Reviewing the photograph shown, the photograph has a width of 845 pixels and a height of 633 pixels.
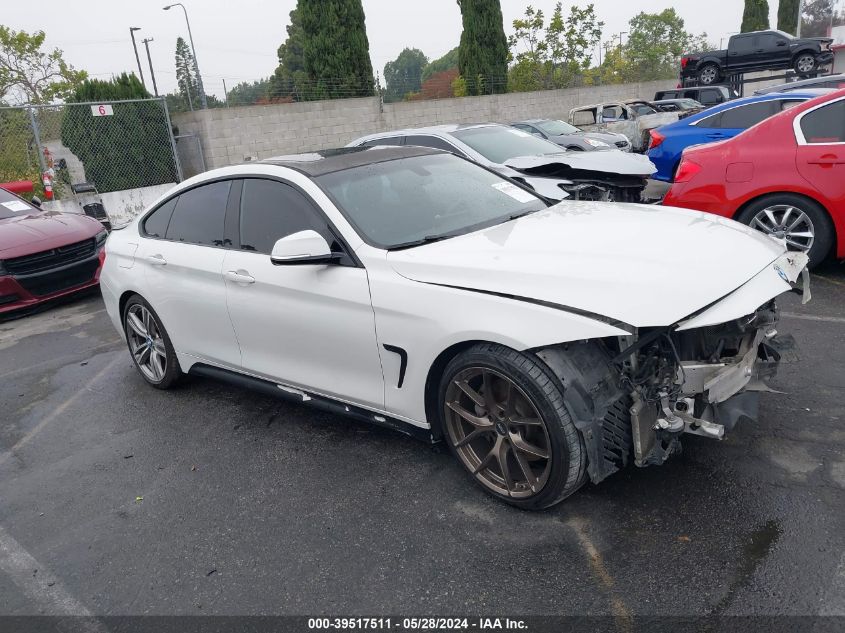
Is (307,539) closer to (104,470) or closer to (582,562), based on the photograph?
(582,562)

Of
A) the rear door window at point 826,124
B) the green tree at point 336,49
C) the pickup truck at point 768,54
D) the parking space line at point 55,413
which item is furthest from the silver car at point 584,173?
the pickup truck at point 768,54

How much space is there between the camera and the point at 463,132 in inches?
344

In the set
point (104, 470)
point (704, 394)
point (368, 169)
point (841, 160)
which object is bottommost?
point (104, 470)

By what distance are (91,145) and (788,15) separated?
51264 millimetres

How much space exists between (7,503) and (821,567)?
4.03 m

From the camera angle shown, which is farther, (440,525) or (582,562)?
(440,525)

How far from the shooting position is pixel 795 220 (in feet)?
18.8

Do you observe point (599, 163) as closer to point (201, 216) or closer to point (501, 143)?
point (501, 143)

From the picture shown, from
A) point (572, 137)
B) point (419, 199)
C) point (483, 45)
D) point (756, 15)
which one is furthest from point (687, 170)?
point (756, 15)

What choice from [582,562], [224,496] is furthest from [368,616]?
[224,496]

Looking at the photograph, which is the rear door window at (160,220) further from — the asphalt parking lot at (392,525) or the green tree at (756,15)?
the green tree at (756,15)

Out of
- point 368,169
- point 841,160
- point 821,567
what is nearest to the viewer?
point 821,567

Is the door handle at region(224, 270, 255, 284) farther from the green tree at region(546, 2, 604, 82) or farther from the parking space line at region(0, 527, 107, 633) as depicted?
the green tree at region(546, 2, 604, 82)

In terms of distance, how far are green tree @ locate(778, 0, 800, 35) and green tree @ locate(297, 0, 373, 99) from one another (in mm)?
40130
